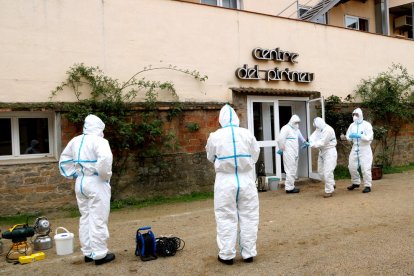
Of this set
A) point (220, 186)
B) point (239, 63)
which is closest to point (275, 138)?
point (239, 63)

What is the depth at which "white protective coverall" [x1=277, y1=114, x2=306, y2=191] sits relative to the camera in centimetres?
972

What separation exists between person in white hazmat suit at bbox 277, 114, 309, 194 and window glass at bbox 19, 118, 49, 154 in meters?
5.40

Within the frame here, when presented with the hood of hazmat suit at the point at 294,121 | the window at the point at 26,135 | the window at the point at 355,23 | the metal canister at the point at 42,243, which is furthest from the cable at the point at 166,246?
the window at the point at 355,23

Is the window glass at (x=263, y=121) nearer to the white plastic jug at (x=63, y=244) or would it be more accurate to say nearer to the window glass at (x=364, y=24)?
the white plastic jug at (x=63, y=244)

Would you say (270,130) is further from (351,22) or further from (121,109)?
(351,22)

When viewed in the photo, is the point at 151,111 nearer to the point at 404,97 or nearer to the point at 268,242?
the point at 268,242

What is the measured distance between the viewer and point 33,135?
821cm

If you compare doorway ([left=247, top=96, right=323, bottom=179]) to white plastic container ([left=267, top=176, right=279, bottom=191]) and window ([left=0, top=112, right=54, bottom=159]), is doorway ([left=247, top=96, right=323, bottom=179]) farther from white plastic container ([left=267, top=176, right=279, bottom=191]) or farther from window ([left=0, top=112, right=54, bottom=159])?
window ([left=0, top=112, right=54, bottom=159])

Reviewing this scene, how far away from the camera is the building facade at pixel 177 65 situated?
7.87 m

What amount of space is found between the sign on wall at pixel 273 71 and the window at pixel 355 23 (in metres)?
5.46

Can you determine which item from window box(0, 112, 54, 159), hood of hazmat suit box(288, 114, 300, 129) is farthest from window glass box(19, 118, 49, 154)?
hood of hazmat suit box(288, 114, 300, 129)

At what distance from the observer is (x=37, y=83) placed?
798 cm

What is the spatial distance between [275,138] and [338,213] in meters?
→ 3.99

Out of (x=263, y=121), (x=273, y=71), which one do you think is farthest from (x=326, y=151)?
(x=273, y=71)
